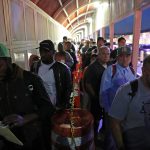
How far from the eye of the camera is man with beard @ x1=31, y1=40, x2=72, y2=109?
3.46 metres

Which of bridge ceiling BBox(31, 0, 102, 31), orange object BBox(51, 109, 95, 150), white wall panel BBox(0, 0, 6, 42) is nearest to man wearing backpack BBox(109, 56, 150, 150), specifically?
orange object BBox(51, 109, 95, 150)

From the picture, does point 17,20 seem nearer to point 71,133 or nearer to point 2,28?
point 2,28

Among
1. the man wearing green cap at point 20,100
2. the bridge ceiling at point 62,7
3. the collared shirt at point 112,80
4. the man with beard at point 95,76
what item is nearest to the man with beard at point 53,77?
the man with beard at point 95,76

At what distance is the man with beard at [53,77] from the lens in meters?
3.46

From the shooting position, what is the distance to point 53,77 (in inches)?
137

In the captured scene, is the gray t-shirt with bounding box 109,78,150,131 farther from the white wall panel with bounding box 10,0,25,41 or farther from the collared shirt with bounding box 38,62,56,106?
the white wall panel with bounding box 10,0,25,41

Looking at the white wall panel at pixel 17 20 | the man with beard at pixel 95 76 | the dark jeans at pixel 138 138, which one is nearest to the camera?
the dark jeans at pixel 138 138

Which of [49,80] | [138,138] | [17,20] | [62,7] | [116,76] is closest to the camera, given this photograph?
[138,138]

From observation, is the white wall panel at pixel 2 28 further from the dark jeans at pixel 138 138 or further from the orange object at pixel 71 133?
the dark jeans at pixel 138 138

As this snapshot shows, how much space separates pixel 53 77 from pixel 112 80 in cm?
87

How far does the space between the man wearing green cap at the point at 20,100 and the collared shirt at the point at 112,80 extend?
59.2 inches

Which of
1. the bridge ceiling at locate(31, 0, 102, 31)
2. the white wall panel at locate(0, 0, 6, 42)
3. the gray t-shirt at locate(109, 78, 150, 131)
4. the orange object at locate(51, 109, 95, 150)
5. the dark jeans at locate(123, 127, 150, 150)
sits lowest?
the orange object at locate(51, 109, 95, 150)

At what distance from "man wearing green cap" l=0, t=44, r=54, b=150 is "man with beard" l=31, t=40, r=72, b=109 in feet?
4.42

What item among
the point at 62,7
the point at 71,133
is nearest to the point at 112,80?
the point at 71,133
